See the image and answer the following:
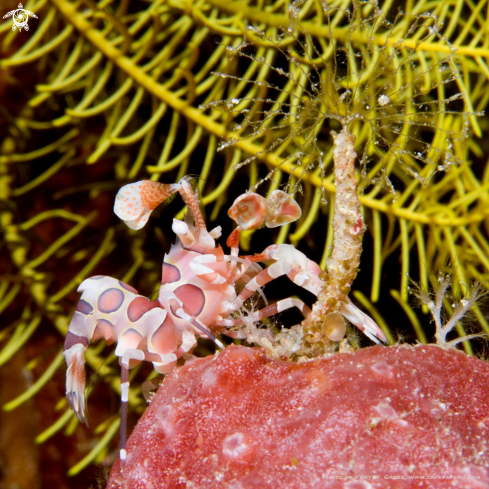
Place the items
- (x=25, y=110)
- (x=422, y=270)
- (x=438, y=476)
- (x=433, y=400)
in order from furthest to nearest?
(x=25, y=110) < (x=422, y=270) < (x=433, y=400) < (x=438, y=476)

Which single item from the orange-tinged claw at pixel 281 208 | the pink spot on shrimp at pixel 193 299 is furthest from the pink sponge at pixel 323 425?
the orange-tinged claw at pixel 281 208

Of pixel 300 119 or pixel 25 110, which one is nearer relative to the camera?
pixel 300 119

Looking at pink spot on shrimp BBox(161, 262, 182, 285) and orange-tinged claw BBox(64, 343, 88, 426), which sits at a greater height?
pink spot on shrimp BBox(161, 262, 182, 285)

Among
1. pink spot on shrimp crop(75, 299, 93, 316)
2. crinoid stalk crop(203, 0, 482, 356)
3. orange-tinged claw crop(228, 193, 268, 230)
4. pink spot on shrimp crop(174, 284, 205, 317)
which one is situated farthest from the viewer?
pink spot on shrimp crop(75, 299, 93, 316)

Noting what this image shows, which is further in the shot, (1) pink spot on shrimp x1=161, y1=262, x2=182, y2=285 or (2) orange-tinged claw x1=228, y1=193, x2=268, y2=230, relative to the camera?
(1) pink spot on shrimp x1=161, y1=262, x2=182, y2=285

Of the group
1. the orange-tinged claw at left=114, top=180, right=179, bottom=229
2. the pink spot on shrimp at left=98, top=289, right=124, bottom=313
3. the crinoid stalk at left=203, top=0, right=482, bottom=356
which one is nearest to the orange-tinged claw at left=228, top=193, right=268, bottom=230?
the crinoid stalk at left=203, top=0, right=482, bottom=356

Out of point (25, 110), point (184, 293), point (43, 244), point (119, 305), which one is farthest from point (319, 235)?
point (25, 110)

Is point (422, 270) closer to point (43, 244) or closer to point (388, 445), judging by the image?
point (388, 445)

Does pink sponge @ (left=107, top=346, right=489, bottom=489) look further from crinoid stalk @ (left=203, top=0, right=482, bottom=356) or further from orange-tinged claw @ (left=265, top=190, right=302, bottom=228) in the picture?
orange-tinged claw @ (left=265, top=190, right=302, bottom=228)
